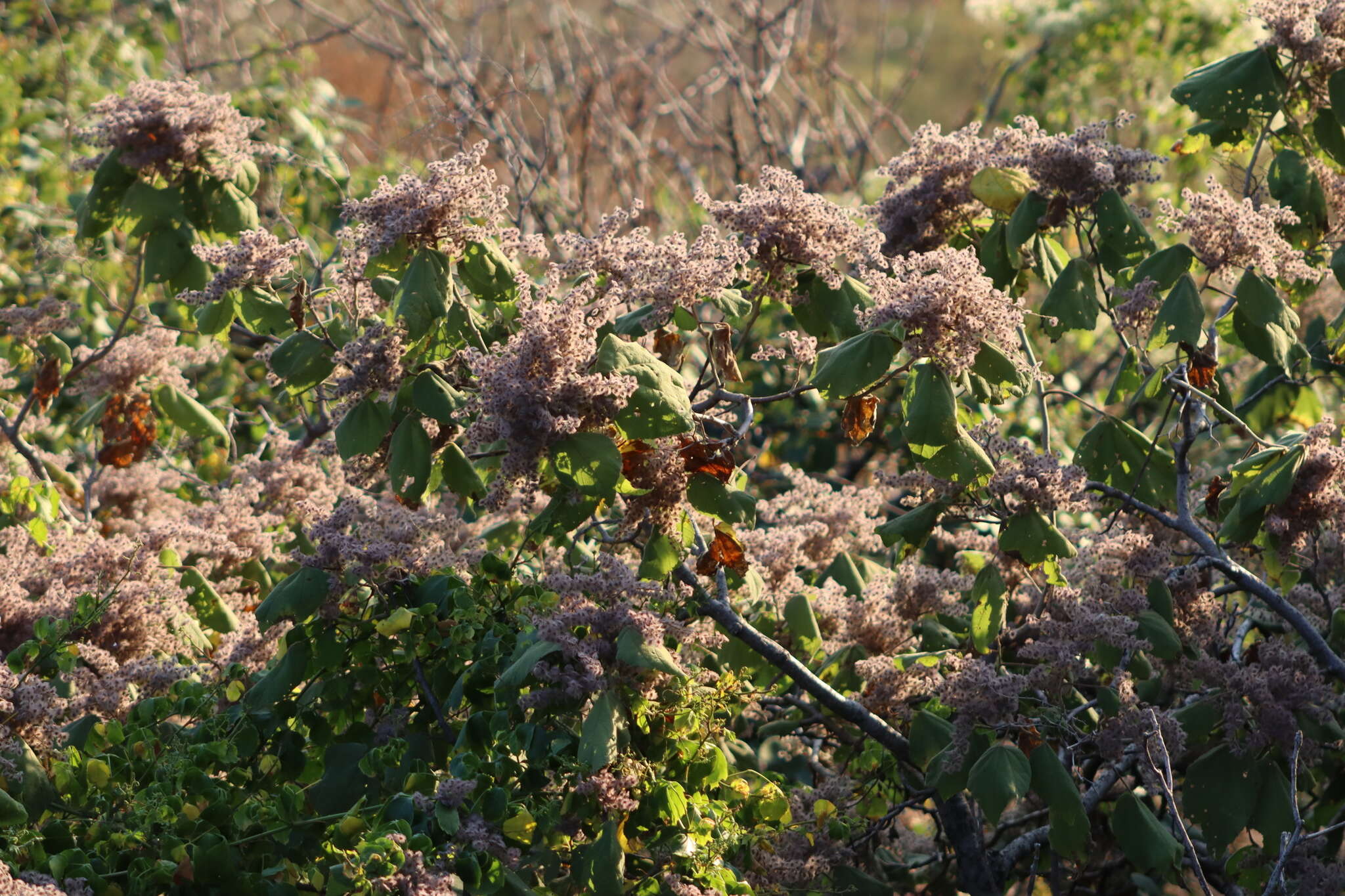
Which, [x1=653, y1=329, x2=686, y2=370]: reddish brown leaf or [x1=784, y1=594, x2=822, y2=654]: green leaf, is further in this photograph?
[x1=784, y1=594, x2=822, y2=654]: green leaf

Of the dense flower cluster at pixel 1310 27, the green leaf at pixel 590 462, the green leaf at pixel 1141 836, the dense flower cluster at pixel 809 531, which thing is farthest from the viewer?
the dense flower cluster at pixel 809 531

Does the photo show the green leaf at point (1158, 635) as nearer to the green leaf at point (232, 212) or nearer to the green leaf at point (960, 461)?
the green leaf at point (960, 461)

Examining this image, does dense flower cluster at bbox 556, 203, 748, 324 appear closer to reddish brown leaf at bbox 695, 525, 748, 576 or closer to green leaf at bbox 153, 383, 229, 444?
reddish brown leaf at bbox 695, 525, 748, 576

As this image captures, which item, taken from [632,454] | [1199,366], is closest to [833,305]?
[632,454]

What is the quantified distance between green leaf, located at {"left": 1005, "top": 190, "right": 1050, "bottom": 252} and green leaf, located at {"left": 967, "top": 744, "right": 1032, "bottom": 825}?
1.22m

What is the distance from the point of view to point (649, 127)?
8.95 metres

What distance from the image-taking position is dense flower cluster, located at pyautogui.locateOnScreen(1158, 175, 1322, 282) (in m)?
3.00

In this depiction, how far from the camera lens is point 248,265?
2.78m

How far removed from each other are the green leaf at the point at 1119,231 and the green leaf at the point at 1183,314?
0.64 feet

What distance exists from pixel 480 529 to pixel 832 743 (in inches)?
50.9

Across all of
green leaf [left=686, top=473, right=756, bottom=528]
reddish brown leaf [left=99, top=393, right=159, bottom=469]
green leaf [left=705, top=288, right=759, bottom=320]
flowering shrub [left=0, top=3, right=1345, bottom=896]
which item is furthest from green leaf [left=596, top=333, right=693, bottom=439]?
reddish brown leaf [left=99, top=393, right=159, bottom=469]

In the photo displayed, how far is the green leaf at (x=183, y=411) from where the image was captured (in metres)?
3.84

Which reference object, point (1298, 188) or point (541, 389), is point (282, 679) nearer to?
point (541, 389)

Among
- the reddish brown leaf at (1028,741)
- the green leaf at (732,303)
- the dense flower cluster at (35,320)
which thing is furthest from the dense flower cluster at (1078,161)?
the dense flower cluster at (35,320)
